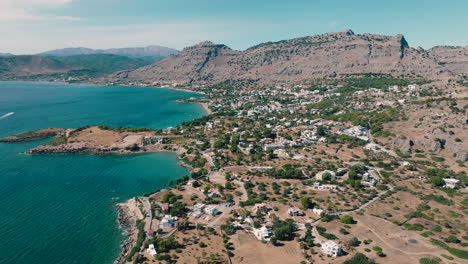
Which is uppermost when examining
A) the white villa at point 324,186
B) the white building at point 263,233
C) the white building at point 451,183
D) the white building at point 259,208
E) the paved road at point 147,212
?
the white building at point 451,183

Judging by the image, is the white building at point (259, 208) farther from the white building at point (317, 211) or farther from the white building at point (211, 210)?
the white building at point (317, 211)

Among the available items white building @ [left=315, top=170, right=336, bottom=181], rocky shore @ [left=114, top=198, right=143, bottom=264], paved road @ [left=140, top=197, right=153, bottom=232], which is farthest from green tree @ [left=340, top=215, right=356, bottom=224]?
rocky shore @ [left=114, top=198, right=143, bottom=264]

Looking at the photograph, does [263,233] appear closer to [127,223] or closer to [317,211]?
[317,211]

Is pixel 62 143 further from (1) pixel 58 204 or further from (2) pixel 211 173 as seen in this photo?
(2) pixel 211 173

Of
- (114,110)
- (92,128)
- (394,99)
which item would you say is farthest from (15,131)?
(394,99)

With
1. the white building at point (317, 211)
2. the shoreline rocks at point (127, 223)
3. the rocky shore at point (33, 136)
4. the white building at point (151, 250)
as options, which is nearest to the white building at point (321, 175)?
the white building at point (317, 211)

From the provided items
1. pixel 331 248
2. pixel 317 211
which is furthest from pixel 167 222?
pixel 317 211

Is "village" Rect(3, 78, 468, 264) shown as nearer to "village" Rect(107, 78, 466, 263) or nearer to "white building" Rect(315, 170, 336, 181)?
"village" Rect(107, 78, 466, 263)
